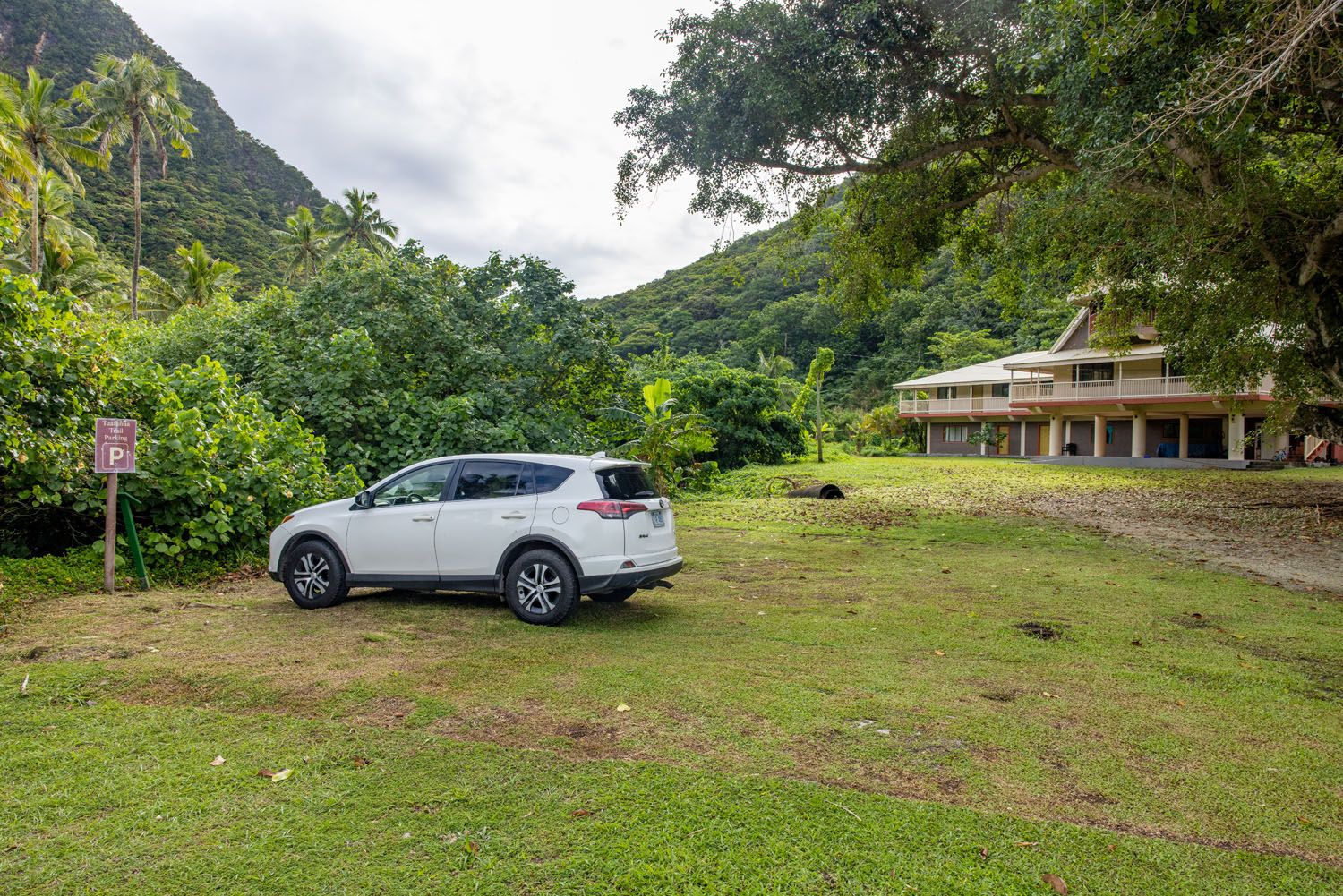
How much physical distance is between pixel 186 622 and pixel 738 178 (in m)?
11.6

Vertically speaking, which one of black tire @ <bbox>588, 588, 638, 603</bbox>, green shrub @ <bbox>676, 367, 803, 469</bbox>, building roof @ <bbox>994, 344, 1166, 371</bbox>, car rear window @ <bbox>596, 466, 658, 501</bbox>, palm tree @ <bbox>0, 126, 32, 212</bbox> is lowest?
black tire @ <bbox>588, 588, 638, 603</bbox>

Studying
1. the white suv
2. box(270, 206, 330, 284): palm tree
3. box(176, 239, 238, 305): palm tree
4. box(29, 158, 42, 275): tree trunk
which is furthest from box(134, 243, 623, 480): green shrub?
box(270, 206, 330, 284): palm tree

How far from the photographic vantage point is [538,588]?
6980 millimetres

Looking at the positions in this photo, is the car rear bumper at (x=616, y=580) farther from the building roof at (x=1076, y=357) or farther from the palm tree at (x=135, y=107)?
the palm tree at (x=135, y=107)

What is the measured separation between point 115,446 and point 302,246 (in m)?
47.7

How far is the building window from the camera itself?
38.7 m

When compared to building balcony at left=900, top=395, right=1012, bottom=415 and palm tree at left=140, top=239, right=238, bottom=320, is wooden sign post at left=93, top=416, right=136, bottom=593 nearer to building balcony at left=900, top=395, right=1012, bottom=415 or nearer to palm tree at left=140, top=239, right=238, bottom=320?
palm tree at left=140, top=239, right=238, bottom=320

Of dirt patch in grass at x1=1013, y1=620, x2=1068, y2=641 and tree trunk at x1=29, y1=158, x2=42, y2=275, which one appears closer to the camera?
dirt patch in grass at x1=1013, y1=620, x2=1068, y2=641

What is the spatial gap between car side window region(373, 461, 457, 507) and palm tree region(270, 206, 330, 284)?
47117 millimetres

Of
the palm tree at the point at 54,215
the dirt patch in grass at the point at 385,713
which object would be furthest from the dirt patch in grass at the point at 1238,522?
the palm tree at the point at 54,215

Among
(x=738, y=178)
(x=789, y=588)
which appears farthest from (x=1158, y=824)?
(x=738, y=178)

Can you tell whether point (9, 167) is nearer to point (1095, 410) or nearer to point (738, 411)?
point (738, 411)

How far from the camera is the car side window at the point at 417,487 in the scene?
24.9 feet

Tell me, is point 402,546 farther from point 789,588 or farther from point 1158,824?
point 1158,824
